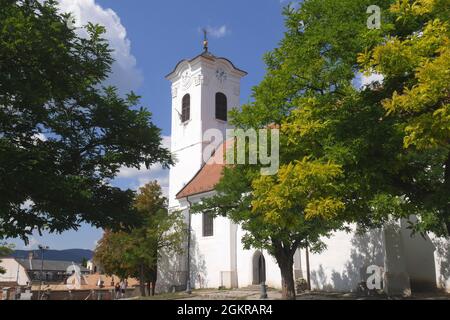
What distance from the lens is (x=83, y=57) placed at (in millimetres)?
13250

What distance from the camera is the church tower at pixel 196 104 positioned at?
40.3m

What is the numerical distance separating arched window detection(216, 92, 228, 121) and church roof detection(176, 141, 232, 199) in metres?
3.33

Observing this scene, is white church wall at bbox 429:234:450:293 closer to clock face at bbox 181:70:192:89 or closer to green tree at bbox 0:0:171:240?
green tree at bbox 0:0:171:240

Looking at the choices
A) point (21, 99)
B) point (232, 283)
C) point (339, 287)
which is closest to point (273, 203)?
point (21, 99)

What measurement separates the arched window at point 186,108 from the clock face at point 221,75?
330cm

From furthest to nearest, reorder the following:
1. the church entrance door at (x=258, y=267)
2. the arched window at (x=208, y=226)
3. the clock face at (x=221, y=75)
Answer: the clock face at (x=221, y=75)
the arched window at (x=208, y=226)
the church entrance door at (x=258, y=267)

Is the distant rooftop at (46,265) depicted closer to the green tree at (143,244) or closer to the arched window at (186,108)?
the green tree at (143,244)

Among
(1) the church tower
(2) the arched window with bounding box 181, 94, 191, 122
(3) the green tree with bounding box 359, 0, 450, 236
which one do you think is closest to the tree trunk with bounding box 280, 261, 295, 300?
(3) the green tree with bounding box 359, 0, 450, 236

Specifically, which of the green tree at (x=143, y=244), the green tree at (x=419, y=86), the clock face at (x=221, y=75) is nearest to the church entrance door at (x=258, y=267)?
the green tree at (x=143, y=244)

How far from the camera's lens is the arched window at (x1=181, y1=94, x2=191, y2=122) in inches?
1645

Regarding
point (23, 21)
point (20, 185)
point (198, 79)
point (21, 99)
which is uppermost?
point (198, 79)

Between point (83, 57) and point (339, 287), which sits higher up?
point (83, 57)
